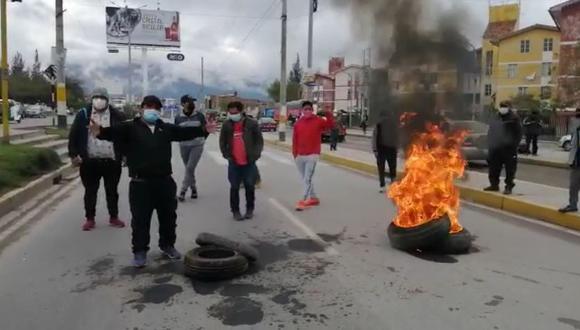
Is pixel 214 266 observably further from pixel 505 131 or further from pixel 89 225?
pixel 505 131

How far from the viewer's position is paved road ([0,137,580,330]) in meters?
4.25

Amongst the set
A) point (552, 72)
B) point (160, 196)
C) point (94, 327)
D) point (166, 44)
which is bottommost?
point (94, 327)

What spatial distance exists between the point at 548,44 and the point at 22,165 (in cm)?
5307

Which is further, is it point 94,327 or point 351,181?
point 351,181

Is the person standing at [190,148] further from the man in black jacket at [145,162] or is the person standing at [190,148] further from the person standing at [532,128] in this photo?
the person standing at [532,128]

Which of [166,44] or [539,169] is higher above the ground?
[166,44]

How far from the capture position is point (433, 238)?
19.9ft

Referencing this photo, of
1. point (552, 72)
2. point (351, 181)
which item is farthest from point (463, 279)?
point (552, 72)

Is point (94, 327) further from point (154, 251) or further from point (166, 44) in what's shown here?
point (166, 44)

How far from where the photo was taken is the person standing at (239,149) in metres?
8.17

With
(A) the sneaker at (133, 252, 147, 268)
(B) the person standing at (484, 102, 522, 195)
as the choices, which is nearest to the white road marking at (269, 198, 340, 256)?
(A) the sneaker at (133, 252, 147, 268)

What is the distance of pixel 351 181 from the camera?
1318 cm

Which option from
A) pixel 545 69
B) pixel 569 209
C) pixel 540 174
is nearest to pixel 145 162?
pixel 569 209

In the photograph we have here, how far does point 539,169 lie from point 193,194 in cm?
1250
